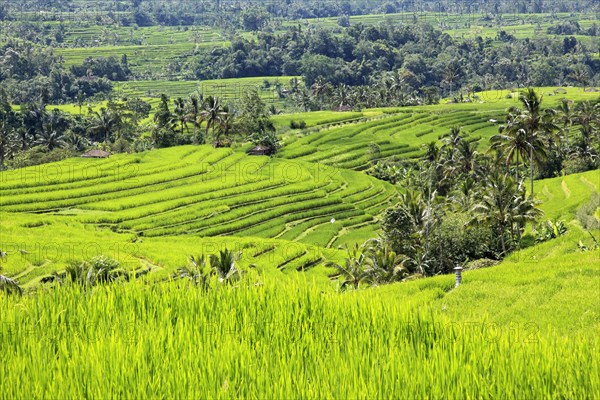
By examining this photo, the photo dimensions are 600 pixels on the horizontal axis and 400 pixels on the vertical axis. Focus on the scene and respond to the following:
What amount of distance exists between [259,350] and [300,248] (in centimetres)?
4448

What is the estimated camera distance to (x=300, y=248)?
5328 centimetres

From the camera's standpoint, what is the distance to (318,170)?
77000 mm

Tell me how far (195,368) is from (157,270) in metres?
35.6

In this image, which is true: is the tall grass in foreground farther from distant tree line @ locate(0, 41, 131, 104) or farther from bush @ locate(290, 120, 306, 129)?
distant tree line @ locate(0, 41, 131, 104)

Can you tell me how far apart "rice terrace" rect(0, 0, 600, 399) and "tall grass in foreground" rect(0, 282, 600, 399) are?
0.13 ft

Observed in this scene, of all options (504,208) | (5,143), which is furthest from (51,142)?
(504,208)

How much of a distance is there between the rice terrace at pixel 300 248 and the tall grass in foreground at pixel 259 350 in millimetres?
40

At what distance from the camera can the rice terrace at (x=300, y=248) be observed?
8320 millimetres

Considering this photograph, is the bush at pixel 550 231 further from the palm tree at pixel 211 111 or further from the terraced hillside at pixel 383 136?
the palm tree at pixel 211 111

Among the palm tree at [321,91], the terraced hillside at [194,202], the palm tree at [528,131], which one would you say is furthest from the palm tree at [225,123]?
the palm tree at [321,91]

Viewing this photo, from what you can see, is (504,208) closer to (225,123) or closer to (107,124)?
(225,123)

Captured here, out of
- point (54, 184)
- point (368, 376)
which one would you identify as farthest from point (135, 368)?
point (54, 184)

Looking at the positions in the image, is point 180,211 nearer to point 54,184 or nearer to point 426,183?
point 54,184

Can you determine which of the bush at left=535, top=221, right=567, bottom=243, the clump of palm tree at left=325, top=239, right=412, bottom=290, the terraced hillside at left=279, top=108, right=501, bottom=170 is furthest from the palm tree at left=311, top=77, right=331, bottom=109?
the clump of palm tree at left=325, top=239, right=412, bottom=290
